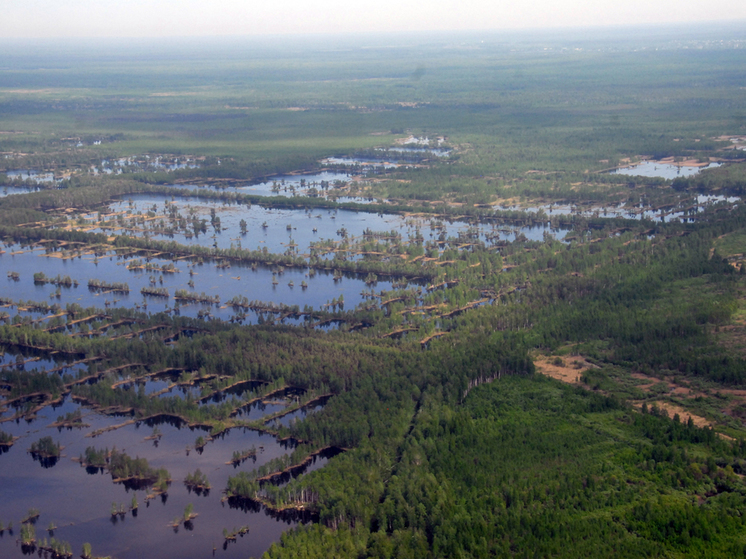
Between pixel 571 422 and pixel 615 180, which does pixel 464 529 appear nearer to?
pixel 571 422

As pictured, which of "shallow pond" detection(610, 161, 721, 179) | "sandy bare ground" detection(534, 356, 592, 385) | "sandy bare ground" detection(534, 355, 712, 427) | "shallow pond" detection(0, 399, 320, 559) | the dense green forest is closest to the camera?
the dense green forest

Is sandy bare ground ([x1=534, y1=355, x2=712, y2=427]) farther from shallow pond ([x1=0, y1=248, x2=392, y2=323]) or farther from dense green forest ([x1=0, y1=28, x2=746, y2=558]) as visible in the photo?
shallow pond ([x1=0, y1=248, x2=392, y2=323])

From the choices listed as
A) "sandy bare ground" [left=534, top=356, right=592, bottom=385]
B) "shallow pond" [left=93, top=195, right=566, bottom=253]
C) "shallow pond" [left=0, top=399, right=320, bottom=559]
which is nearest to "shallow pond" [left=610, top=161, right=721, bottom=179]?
"shallow pond" [left=93, top=195, right=566, bottom=253]

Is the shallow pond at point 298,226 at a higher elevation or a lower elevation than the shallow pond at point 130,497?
higher

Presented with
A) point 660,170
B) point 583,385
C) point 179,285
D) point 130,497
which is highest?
point 660,170

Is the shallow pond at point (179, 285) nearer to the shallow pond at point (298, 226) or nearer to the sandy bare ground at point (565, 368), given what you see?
the shallow pond at point (298, 226)

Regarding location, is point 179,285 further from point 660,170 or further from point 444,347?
point 660,170

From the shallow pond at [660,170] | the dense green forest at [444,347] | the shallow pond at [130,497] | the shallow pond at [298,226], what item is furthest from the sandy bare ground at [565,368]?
the shallow pond at [660,170]

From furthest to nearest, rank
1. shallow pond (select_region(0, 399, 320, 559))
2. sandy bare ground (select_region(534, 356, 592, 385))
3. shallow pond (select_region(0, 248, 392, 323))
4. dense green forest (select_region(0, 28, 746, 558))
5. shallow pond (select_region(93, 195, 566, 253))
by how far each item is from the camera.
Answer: shallow pond (select_region(93, 195, 566, 253)), shallow pond (select_region(0, 248, 392, 323)), sandy bare ground (select_region(534, 356, 592, 385)), shallow pond (select_region(0, 399, 320, 559)), dense green forest (select_region(0, 28, 746, 558))

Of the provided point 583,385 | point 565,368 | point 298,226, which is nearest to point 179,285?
point 298,226
